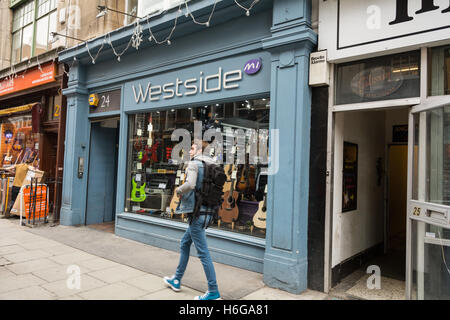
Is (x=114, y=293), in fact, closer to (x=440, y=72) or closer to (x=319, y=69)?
(x=319, y=69)

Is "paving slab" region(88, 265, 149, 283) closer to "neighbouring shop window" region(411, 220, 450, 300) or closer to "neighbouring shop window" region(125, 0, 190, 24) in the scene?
"neighbouring shop window" region(411, 220, 450, 300)

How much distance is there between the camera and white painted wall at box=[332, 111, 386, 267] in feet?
16.0

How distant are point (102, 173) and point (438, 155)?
26.0 feet

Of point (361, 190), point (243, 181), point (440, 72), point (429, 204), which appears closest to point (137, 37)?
point (243, 181)

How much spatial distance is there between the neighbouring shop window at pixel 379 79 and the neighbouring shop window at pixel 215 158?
4.30ft

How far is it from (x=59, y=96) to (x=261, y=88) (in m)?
7.15

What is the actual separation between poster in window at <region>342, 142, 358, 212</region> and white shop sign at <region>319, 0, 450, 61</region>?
1530 mm

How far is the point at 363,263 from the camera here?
18.9 feet

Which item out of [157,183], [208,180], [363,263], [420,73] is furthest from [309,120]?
[157,183]

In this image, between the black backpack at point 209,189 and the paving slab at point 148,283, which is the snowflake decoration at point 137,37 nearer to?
the black backpack at point 209,189

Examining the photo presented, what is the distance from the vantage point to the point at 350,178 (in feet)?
17.6

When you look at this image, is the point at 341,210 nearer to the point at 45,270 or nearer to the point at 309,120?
the point at 309,120

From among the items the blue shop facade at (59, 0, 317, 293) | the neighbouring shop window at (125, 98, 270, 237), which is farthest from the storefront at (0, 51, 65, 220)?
the neighbouring shop window at (125, 98, 270, 237)

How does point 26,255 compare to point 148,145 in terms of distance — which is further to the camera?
point 148,145
